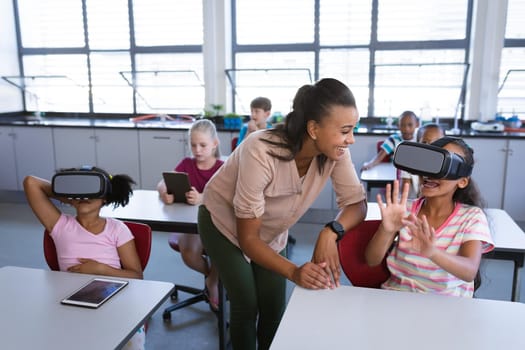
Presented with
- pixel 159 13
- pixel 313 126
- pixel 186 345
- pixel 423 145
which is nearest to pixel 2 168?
pixel 159 13

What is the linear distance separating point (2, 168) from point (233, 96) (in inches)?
103

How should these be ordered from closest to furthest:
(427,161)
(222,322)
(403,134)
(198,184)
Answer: (427,161), (222,322), (198,184), (403,134)

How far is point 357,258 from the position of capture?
152 centimetres

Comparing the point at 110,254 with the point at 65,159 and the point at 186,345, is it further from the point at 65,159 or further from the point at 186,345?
the point at 65,159

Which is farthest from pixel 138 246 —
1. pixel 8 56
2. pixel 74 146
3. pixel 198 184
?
pixel 8 56

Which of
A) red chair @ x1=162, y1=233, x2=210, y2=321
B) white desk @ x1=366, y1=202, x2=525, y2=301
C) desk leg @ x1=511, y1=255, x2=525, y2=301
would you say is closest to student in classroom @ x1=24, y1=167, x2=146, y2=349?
red chair @ x1=162, y1=233, x2=210, y2=321

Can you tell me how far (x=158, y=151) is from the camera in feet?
15.0

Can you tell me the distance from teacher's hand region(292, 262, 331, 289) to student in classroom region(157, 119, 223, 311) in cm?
122

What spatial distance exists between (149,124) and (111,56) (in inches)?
42.4

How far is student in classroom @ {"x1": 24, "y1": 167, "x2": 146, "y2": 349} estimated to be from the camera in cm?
163

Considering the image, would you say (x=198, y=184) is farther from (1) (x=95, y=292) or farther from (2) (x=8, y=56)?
(2) (x=8, y=56)

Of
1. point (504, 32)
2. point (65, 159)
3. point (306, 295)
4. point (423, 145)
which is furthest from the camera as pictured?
point (65, 159)

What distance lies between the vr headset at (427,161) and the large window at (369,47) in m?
3.42

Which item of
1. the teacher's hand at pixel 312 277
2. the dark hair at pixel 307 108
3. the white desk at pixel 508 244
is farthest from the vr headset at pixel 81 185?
the white desk at pixel 508 244
